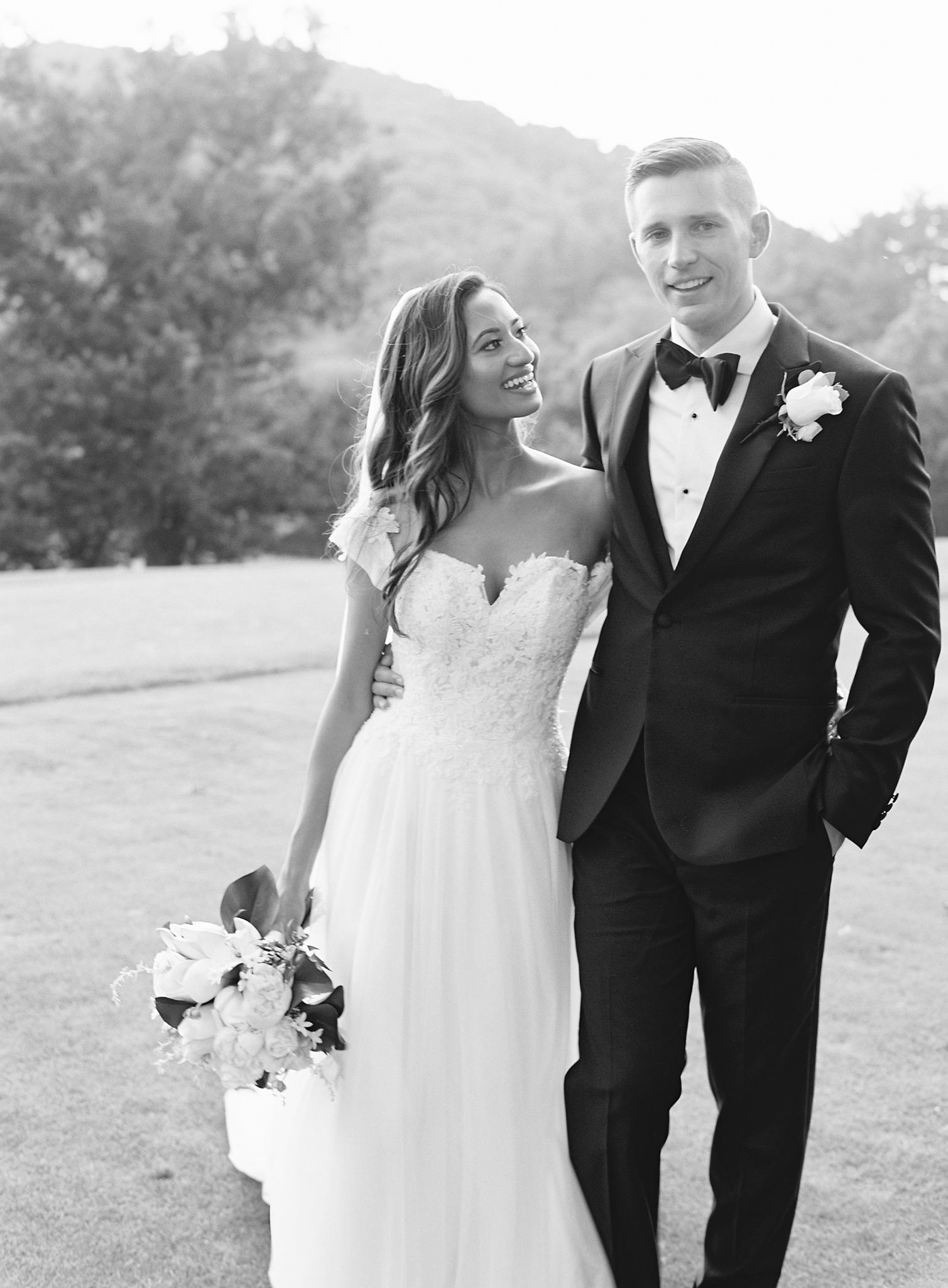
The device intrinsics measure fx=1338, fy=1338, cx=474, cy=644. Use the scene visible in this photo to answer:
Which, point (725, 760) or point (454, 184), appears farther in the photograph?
point (454, 184)

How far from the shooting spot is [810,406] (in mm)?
2527

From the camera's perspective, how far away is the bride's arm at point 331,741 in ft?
9.82

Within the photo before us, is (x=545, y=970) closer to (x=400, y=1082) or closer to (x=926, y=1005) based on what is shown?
(x=400, y=1082)

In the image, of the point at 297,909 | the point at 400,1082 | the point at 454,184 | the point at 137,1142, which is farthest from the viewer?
the point at 454,184

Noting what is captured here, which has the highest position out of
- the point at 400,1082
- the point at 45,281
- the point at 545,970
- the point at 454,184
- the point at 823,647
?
the point at 454,184

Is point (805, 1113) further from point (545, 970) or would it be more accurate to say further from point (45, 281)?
point (45, 281)

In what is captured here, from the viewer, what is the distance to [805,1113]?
2.78 metres

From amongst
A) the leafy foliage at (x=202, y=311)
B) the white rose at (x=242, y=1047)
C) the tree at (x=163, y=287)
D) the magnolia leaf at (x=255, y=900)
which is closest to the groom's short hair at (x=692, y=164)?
the magnolia leaf at (x=255, y=900)

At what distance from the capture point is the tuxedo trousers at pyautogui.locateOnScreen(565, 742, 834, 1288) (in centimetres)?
267

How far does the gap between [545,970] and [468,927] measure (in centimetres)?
20

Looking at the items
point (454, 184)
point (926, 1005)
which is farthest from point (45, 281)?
point (926, 1005)

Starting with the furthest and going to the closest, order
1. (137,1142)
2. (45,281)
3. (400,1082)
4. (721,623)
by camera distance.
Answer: (45,281)
(137,1142)
(400,1082)
(721,623)

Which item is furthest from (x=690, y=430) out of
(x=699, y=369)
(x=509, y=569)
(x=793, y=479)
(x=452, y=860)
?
(x=452, y=860)

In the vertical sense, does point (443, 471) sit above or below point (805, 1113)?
above
